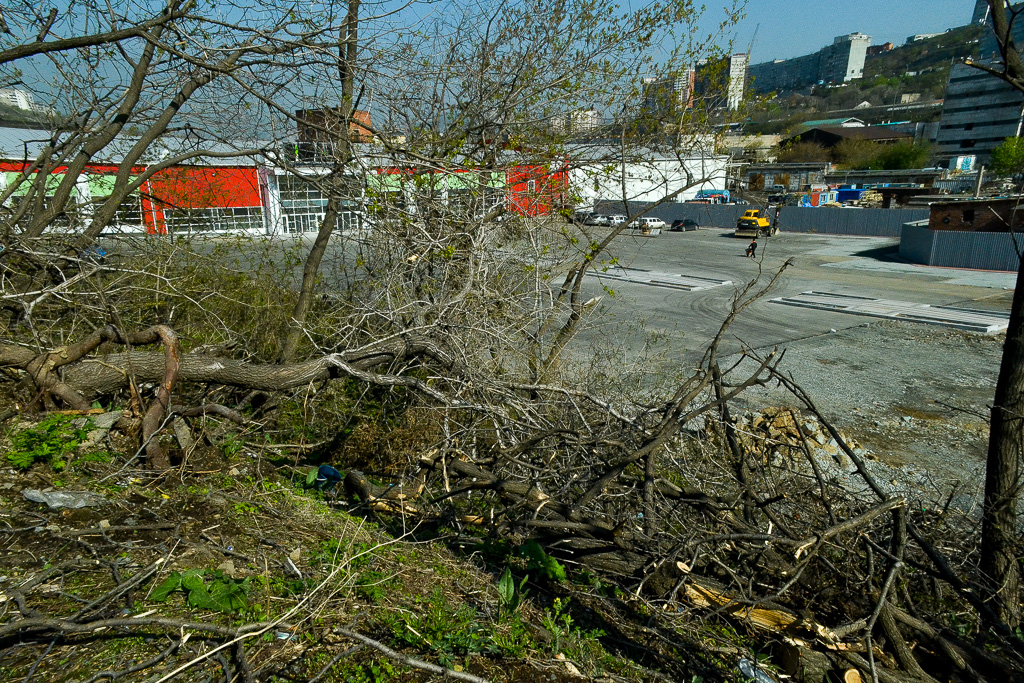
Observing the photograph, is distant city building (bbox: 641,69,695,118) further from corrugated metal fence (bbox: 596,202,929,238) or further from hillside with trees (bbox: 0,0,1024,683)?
corrugated metal fence (bbox: 596,202,929,238)

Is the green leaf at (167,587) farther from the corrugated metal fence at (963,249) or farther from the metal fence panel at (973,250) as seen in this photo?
the metal fence panel at (973,250)

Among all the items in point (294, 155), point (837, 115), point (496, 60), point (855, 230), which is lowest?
point (855, 230)

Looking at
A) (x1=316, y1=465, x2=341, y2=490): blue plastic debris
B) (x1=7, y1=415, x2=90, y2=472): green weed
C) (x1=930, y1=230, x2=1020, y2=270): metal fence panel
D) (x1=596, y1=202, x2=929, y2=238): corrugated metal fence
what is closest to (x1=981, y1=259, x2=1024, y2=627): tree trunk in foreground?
(x1=316, y1=465, x2=341, y2=490): blue plastic debris

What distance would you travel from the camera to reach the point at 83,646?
2.51m

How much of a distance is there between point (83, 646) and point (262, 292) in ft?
19.0

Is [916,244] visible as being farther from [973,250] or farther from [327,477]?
[327,477]

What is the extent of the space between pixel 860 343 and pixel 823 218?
29.7 metres

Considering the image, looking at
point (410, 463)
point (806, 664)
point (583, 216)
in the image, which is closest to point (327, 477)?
point (410, 463)

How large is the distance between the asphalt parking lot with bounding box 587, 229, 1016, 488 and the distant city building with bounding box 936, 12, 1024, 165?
6771cm

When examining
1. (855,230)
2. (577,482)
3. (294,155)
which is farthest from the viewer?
(855,230)

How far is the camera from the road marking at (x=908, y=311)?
1499cm

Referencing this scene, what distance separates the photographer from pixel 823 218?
130 ft

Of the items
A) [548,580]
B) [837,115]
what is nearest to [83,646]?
[548,580]

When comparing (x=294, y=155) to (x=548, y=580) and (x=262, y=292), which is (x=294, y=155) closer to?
(x=262, y=292)
